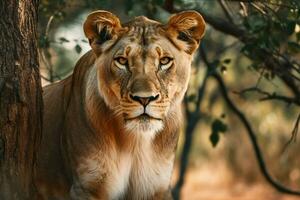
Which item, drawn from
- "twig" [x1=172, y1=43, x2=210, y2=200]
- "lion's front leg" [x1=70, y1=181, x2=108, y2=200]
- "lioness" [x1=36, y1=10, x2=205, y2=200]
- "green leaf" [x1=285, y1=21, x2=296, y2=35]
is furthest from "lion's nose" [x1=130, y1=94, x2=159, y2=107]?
"twig" [x1=172, y1=43, x2=210, y2=200]

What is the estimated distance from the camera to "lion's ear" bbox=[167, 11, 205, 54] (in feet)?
17.3

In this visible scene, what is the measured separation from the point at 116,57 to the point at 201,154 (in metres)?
18.8

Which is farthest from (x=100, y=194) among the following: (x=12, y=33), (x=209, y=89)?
(x=209, y=89)

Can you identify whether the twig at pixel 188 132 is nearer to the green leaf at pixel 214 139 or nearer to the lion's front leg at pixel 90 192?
the green leaf at pixel 214 139

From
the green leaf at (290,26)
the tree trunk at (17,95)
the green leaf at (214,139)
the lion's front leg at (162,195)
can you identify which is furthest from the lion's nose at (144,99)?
the green leaf at (214,139)

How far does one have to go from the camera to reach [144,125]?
500cm

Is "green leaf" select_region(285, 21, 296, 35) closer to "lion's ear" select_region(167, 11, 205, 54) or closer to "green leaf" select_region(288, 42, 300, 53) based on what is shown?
"green leaf" select_region(288, 42, 300, 53)

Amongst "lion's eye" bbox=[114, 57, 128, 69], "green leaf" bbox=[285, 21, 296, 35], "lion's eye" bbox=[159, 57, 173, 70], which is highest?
"lion's eye" bbox=[114, 57, 128, 69]

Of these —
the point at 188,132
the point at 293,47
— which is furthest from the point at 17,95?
the point at 188,132

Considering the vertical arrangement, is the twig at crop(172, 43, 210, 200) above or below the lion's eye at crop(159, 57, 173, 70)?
below

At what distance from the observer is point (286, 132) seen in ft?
70.4

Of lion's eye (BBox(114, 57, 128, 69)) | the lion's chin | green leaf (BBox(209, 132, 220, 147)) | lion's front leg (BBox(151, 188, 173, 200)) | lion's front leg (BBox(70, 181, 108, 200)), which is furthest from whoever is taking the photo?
green leaf (BBox(209, 132, 220, 147))

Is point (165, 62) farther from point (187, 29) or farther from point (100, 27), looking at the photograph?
point (100, 27)

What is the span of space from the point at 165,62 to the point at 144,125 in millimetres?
378
